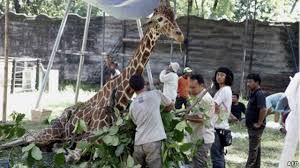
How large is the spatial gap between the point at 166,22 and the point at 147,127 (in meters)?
1.49

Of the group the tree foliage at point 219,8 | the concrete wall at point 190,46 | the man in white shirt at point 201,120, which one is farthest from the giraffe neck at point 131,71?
the tree foliage at point 219,8

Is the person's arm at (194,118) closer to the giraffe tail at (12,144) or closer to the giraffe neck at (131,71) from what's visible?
the giraffe neck at (131,71)

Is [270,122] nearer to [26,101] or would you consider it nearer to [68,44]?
[26,101]

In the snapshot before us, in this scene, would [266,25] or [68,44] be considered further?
[68,44]

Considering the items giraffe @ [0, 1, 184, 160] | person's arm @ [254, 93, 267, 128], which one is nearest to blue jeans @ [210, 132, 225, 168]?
person's arm @ [254, 93, 267, 128]

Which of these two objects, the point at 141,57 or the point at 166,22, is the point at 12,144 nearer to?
the point at 141,57

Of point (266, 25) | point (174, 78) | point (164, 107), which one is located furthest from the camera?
point (266, 25)

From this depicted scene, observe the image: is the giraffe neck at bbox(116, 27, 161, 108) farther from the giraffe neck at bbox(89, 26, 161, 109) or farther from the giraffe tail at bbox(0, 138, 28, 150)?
the giraffe tail at bbox(0, 138, 28, 150)

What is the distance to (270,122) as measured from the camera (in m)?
11.6

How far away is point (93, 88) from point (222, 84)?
39.1 ft

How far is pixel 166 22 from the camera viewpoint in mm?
5762

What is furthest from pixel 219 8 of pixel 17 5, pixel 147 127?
pixel 147 127

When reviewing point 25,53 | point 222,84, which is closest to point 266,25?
point 25,53

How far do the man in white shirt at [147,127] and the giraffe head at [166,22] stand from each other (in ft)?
3.16
